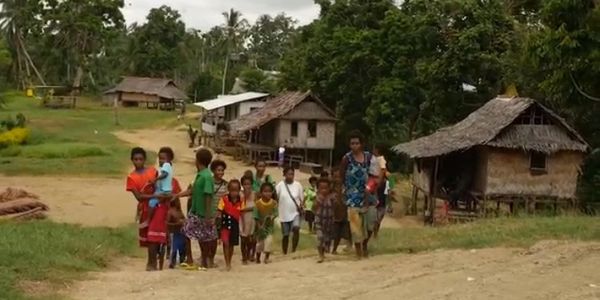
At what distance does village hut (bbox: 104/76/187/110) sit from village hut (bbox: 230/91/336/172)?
3311 centimetres

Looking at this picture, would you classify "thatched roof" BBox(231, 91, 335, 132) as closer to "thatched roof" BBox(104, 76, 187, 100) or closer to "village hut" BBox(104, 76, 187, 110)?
"thatched roof" BBox(104, 76, 187, 100)

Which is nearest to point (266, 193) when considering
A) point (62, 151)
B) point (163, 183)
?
point (163, 183)

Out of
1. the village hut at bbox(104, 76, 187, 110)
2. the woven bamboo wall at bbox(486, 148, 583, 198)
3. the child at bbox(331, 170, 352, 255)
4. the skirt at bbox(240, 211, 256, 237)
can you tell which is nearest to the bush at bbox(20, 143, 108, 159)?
the woven bamboo wall at bbox(486, 148, 583, 198)

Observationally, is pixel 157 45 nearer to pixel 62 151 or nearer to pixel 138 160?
pixel 62 151

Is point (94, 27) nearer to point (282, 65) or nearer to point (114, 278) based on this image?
point (282, 65)

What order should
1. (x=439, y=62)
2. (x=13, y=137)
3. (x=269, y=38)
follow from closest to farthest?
(x=439, y=62) < (x=13, y=137) < (x=269, y=38)

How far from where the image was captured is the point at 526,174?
2808 cm

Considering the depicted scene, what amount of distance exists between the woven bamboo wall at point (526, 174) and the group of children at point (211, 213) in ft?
55.3

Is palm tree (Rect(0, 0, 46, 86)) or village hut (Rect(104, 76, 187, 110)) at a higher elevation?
palm tree (Rect(0, 0, 46, 86))

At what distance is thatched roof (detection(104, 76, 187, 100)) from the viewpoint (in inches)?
3147

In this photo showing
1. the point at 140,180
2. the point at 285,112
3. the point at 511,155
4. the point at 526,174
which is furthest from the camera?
the point at 285,112

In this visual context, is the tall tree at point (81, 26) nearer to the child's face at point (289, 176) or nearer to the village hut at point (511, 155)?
the village hut at point (511, 155)

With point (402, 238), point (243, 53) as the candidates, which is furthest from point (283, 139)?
point (243, 53)

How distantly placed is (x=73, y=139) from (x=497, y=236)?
1686 inches
